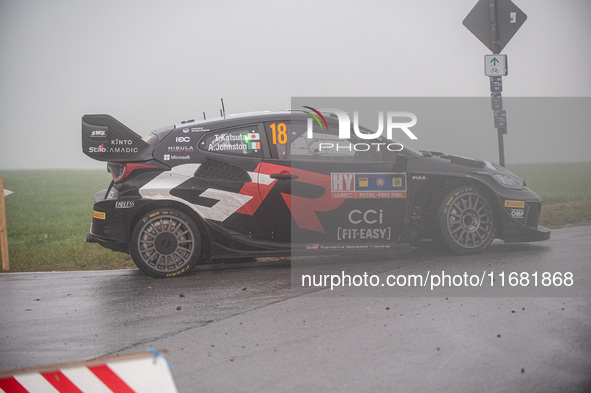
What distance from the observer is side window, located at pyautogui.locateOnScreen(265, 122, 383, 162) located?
7480 millimetres

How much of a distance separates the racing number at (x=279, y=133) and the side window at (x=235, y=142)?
6.6 inches

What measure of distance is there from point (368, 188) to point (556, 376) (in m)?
3.80

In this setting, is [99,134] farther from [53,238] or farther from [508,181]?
[53,238]

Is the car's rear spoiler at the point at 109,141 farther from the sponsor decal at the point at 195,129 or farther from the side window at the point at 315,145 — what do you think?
the side window at the point at 315,145

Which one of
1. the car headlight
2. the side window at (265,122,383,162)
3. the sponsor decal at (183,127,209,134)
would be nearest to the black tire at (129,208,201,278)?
the sponsor decal at (183,127,209,134)

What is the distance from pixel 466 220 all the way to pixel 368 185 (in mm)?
1202

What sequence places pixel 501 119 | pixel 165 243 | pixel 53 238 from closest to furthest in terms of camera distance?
pixel 165 243
pixel 501 119
pixel 53 238

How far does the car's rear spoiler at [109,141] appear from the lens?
7254 mm

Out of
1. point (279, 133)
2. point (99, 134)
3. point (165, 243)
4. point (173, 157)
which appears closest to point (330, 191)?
point (279, 133)

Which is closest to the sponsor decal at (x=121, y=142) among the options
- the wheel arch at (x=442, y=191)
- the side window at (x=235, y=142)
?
the side window at (x=235, y=142)

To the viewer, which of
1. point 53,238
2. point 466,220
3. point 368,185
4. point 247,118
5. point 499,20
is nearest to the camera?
point 368,185

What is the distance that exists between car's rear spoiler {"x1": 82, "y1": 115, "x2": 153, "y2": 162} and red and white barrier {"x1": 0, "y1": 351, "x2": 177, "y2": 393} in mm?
4529

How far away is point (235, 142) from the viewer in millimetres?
7508

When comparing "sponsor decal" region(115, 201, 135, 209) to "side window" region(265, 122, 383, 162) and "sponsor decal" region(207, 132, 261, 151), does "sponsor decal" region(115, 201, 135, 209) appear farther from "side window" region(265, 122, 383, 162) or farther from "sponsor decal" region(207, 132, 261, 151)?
"side window" region(265, 122, 383, 162)
